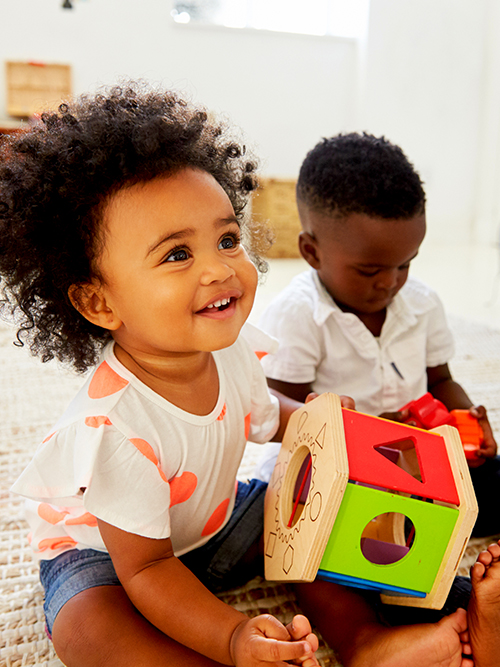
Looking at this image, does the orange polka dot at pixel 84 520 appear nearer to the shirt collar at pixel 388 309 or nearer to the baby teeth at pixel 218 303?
the baby teeth at pixel 218 303

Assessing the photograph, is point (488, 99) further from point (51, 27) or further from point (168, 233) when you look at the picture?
point (168, 233)

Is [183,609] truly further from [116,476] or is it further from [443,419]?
[443,419]

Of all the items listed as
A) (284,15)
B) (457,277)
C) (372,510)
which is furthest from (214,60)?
(372,510)

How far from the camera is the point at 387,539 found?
2.29ft

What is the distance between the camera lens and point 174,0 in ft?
11.4

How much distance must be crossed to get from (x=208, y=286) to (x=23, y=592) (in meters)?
0.45

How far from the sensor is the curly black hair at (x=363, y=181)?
2.86 ft

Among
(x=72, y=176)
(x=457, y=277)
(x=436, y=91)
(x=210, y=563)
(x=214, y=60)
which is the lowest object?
(x=457, y=277)

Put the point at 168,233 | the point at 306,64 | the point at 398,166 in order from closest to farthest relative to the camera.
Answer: the point at 168,233 < the point at 398,166 < the point at 306,64

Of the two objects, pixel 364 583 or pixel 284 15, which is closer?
pixel 364 583

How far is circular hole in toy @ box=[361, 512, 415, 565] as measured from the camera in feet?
2.09

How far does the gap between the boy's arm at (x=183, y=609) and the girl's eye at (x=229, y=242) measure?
0.29 meters

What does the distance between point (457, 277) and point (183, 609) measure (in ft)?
8.09

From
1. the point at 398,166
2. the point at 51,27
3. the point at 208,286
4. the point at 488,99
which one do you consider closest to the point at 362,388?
the point at 398,166
